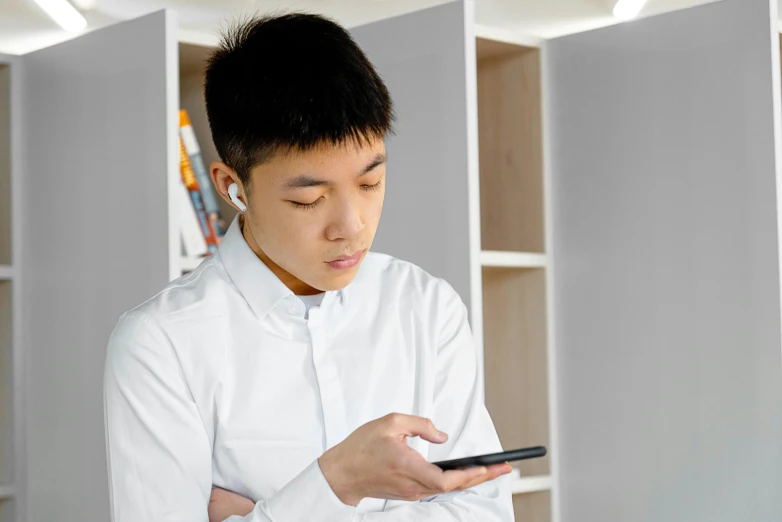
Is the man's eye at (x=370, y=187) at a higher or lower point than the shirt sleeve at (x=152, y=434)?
higher

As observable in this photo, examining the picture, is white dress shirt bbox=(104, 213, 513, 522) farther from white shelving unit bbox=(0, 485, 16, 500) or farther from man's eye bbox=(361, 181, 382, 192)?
white shelving unit bbox=(0, 485, 16, 500)

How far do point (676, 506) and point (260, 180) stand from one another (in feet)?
4.64

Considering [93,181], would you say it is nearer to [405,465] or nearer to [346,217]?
[346,217]

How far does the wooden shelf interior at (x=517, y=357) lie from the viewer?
7.84 feet

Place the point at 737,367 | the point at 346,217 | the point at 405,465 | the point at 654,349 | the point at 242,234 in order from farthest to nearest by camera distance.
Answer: the point at 654,349
the point at 737,367
the point at 242,234
the point at 346,217
the point at 405,465

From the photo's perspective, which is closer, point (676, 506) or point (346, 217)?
point (346, 217)

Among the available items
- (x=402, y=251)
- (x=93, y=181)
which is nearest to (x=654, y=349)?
(x=402, y=251)

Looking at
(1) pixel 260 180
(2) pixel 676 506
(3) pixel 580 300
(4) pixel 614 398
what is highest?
(1) pixel 260 180

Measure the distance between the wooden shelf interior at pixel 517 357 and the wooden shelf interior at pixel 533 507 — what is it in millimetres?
52

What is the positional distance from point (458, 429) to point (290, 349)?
23cm

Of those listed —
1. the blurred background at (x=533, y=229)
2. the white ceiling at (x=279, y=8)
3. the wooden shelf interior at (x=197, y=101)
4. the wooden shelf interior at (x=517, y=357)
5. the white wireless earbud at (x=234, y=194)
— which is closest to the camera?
the white wireless earbud at (x=234, y=194)

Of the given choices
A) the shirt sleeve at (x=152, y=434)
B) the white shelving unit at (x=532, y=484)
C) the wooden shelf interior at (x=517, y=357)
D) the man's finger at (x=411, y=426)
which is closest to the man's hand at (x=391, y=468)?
the man's finger at (x=411, y=426)

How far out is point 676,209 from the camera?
2.17m

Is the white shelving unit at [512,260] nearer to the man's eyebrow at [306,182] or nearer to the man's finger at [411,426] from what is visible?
the man's eyebrow at [306,182]
